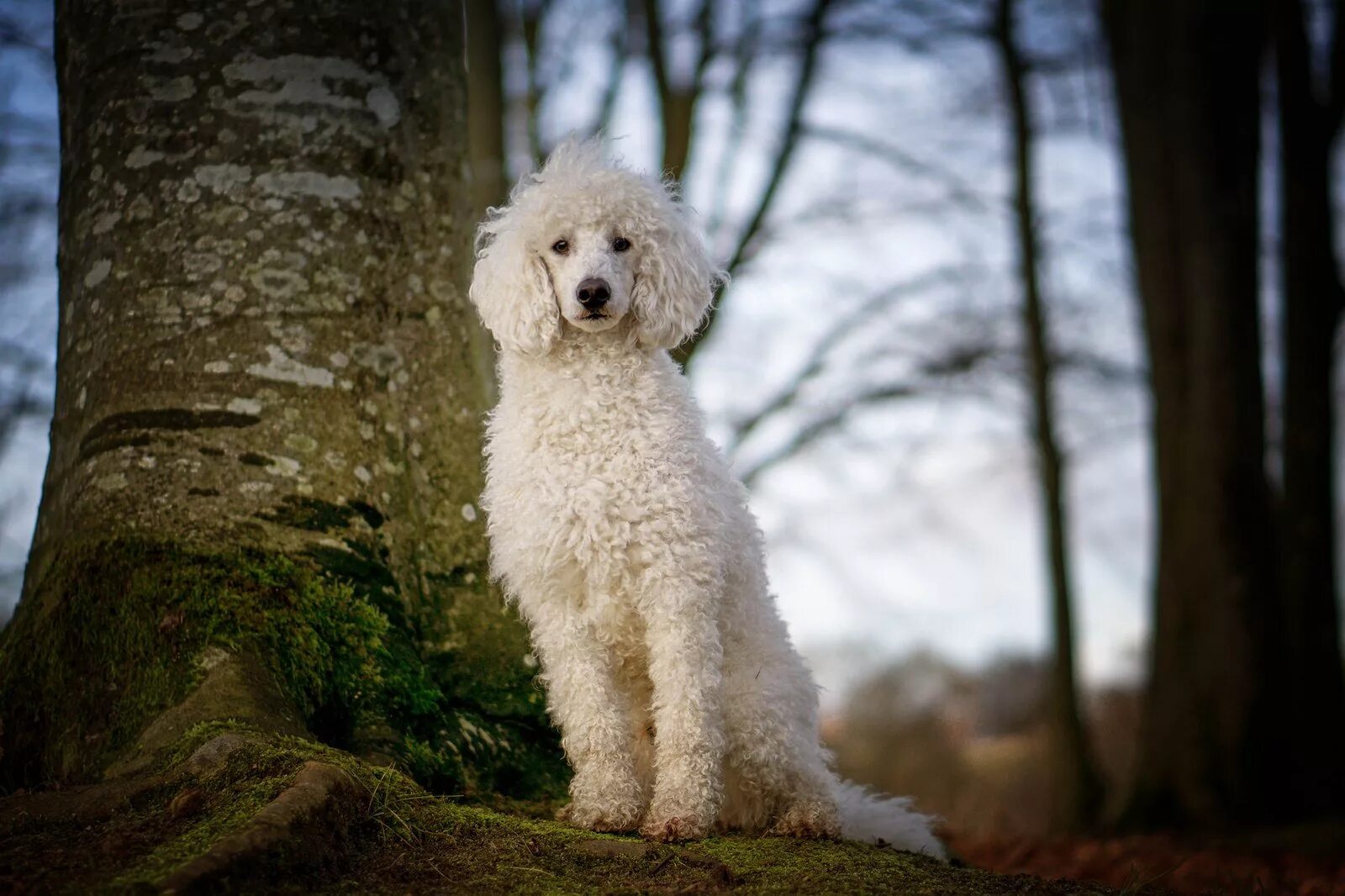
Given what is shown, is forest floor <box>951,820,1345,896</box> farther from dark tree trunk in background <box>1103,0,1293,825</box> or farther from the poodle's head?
the poodle's head

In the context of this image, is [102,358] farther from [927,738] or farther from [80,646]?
[927,738]

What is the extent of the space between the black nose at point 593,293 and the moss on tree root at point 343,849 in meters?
1.42

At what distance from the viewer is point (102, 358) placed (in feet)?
10.9

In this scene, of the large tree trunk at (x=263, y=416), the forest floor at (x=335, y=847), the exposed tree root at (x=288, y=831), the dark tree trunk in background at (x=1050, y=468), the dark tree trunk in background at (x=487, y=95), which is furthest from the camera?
the dark tree trunk in background at (x=1050, y=468)

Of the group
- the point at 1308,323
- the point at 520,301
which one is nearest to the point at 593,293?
the point at 520,301

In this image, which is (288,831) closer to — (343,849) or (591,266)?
(343,849)

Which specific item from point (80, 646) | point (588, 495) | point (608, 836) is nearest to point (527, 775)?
point (608, 836)

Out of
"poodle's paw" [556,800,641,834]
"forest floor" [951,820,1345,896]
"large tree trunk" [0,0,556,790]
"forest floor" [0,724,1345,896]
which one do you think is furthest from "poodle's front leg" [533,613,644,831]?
"forest floor" [951,820,1345,896]

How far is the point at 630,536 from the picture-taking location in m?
2.92

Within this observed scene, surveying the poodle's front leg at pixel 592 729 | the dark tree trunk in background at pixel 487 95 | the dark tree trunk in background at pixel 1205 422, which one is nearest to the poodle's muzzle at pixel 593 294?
the poodle's front leg at pixel 592 729

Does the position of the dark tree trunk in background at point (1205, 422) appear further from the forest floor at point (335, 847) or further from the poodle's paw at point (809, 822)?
the poodle's paw at point (809, 822)

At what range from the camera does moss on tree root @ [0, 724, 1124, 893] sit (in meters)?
2.15

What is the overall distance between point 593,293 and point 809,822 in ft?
5.61

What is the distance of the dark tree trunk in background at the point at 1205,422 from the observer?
23.7 feet
